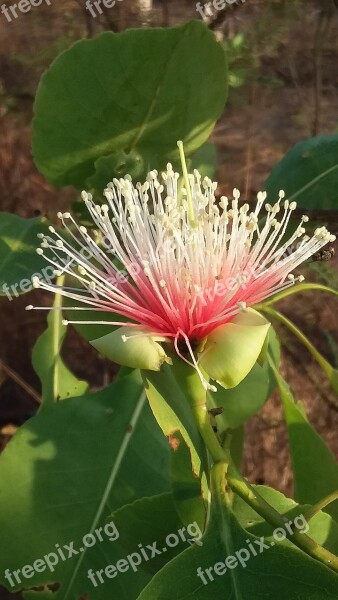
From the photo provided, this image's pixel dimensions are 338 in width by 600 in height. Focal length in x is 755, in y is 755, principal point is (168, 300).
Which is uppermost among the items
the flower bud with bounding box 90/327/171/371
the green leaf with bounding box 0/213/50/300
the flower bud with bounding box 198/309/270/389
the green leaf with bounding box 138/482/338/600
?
the green leaf with bounding box 0/213/50/300

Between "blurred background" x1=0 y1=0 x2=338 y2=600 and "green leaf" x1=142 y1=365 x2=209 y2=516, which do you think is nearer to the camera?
"green leaf" x1=142 y1=365 x2=209 y2=516

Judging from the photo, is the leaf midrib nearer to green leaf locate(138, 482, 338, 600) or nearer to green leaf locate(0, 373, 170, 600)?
green leaf locate(0, 373, 170, 600)

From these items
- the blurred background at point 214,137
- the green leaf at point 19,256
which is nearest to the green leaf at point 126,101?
the green leaf at point 19,256

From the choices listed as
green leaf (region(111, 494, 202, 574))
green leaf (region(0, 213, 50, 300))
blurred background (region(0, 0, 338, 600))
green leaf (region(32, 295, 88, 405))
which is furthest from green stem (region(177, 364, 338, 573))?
blurred background (region(0, 0, 338, 600))

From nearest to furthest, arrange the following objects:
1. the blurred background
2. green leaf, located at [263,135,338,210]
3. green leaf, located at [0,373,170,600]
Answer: green leaf, located at [0,373,170,600] → green leaf, located at [263,135,338,210] → the blurred background

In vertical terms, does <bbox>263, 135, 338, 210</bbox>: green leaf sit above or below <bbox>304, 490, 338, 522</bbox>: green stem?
above

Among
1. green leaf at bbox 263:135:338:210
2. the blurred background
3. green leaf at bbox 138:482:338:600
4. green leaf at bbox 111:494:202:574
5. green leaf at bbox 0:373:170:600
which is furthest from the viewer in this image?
the blurred background
